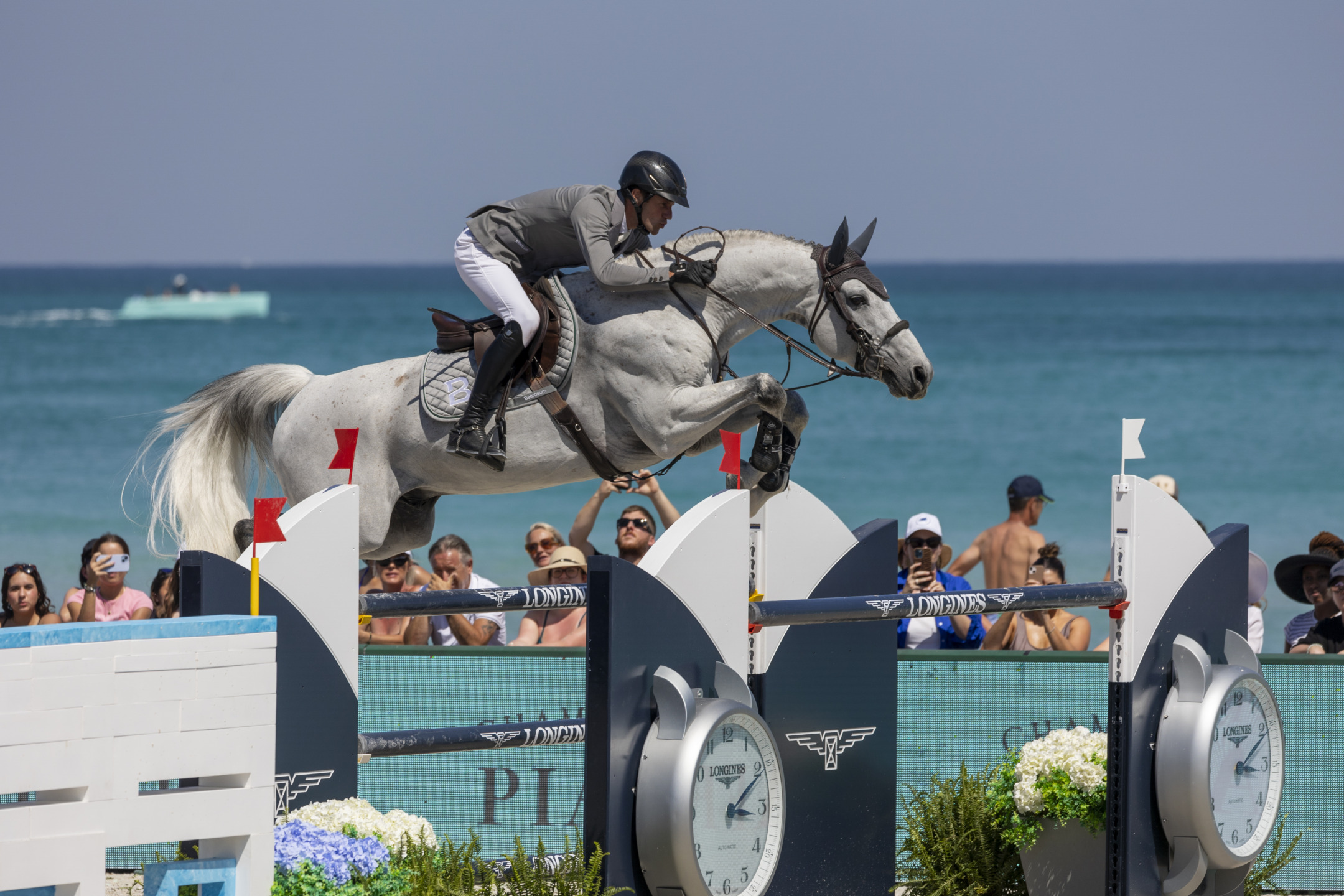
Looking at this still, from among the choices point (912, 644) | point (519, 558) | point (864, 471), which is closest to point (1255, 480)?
point (864, 471)

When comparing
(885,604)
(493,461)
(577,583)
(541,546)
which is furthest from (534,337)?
(541,546)

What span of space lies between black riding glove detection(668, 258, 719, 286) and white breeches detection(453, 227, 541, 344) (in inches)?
17.9

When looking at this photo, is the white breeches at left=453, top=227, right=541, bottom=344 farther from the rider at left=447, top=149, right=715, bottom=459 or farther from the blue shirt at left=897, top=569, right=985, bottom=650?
the blue shirt at left=897, top=569, right=985, bottom=650

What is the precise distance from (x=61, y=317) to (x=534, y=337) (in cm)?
7087

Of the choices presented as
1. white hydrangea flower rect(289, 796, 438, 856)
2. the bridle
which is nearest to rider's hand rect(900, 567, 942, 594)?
the bridle

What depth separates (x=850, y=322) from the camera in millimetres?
5270

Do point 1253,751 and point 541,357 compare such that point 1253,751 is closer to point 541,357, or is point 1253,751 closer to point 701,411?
point 701,411

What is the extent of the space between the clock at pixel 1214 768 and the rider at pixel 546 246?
6.28 ft

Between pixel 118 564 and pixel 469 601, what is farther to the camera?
pixel 118 564

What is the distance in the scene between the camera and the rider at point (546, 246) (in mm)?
5043

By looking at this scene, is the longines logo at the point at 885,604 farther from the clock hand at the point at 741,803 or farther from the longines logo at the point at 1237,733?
the longines logo at the point at 1237,733

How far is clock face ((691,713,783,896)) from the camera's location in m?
3.83

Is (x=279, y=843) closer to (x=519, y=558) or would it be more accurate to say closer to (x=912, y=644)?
(x=912, y=644)

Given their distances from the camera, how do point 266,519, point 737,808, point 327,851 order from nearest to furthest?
point 327,851
point 266,519
point 737,808
